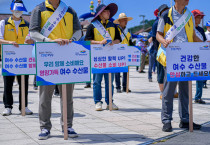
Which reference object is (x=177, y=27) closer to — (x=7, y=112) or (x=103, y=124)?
(x=103, y=124)

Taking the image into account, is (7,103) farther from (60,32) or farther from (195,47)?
(195,47)

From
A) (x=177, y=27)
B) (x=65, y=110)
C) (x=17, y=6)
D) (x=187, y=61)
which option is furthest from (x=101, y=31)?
(x=65, y=110)

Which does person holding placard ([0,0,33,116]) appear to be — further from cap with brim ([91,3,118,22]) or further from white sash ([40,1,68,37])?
white sash ([40,1,68,37])

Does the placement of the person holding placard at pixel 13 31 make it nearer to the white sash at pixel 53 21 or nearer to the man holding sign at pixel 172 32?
the white sash at pixel 53 21

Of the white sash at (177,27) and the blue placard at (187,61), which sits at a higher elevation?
the white sash at (177,27)

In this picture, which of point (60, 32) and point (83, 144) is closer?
point (83, 144)

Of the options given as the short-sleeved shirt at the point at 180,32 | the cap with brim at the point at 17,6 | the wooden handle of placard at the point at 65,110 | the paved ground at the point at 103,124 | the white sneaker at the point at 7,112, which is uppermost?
the cap with brim at the point at 17,6

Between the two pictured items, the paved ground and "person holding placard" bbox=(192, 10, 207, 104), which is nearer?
the paved ground

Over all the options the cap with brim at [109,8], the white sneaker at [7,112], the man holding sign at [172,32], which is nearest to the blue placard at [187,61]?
the man holding sign at [172,32]

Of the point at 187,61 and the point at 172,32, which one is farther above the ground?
the point at 172,32

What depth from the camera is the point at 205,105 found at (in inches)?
354

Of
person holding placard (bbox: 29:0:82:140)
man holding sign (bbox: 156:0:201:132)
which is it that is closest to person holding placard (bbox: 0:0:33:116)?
person holding placard (bbox: 29:0:82:140)

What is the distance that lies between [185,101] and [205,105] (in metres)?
2.91

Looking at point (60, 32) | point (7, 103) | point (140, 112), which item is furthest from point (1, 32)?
point (140, 112)
